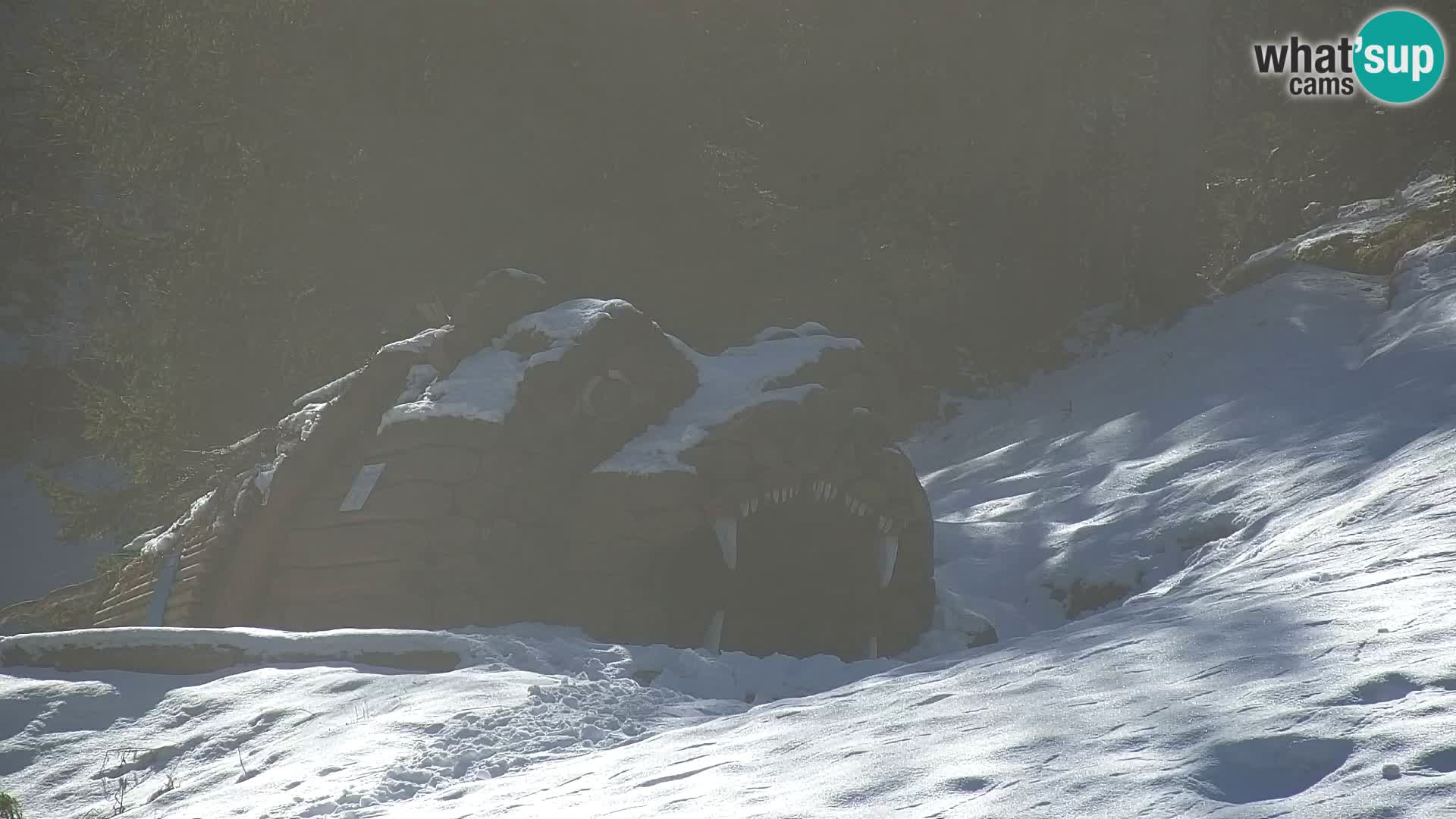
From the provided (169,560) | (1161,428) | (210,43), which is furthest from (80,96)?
(1161,428)

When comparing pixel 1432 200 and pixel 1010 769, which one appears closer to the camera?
pixel 1010 769

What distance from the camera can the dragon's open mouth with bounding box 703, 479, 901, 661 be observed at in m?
7.98

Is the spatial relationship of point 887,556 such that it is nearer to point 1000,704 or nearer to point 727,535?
point 727,535

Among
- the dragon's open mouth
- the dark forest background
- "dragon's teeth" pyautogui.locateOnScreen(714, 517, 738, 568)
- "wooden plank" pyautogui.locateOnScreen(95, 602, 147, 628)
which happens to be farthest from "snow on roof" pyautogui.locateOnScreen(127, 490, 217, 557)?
the dark forest background

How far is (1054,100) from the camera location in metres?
16.7

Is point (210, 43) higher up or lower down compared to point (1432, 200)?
higher up

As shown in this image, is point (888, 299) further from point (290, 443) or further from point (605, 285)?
point (290, 443)

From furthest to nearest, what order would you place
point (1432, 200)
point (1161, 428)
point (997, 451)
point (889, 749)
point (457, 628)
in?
1. point (1432, 200)
2. point (997, 451)
3. point (1161, 428)
4. point (457, 628)
5. point (889, 749)

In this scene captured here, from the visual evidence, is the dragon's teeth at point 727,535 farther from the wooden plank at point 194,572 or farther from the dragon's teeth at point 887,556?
the wooden plank at point 194,572

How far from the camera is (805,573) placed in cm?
827

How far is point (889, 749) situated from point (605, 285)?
1191 centimetres

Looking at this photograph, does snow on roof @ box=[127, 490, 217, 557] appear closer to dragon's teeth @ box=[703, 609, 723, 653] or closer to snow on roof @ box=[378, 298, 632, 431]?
snow on roof @ box=[378, 298, 632, 431]

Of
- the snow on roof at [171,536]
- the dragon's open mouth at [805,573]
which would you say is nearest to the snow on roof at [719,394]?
the dragon's open mouth at [805,573]

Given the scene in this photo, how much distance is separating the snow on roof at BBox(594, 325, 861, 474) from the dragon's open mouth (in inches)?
20.9
